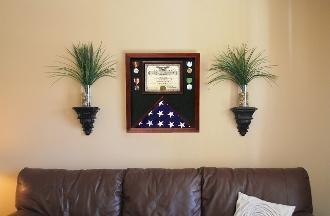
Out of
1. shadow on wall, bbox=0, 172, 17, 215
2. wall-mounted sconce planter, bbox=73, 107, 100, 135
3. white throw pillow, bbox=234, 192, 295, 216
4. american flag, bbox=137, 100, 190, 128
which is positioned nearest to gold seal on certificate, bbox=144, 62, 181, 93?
american flag, bbox=137, 100, 190, 128

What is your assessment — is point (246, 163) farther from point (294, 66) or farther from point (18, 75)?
point (18, 75)

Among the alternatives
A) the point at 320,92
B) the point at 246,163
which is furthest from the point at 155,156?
the point at 320,92

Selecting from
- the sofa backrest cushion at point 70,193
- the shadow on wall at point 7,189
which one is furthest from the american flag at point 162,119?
the shadow on wall at point 7,189

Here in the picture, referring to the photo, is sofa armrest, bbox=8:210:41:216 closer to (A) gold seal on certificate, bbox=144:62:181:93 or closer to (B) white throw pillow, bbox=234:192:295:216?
(A) gold seal on certificate, bbox=144:62:181:93

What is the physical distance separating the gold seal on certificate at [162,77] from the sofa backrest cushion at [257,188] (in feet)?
2.50

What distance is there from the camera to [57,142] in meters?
2.59

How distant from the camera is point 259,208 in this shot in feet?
6.73

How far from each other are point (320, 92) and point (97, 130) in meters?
1.84

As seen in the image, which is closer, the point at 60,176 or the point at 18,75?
the point at 60,176

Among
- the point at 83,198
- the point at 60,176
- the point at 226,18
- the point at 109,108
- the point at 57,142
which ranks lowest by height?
the point at 83,198

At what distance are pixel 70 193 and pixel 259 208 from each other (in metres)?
1.31

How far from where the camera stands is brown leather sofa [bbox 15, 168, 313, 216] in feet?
7.13

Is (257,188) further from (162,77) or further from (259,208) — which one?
(162,77)

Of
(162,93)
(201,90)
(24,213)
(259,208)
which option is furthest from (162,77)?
(24,213)
